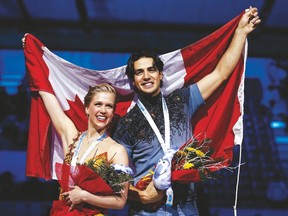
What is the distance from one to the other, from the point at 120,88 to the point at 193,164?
0.80 meters

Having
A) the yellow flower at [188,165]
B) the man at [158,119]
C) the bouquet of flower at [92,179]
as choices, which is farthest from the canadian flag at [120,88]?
the bouquet of flower at [92,179]

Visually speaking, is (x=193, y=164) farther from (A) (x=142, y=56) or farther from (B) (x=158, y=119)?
(A) (x=142, y=56)

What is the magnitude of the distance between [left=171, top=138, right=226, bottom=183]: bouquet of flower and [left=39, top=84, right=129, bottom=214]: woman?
24 cm

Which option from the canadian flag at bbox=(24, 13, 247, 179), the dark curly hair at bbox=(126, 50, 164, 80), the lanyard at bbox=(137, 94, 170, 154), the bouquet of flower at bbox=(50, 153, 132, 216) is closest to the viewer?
the bouquet of flower at bbox=(50, 153, 132, 216)

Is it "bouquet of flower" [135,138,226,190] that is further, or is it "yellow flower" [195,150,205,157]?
"yellow flower" [195,150,205,157]

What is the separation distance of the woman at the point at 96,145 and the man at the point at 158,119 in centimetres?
14

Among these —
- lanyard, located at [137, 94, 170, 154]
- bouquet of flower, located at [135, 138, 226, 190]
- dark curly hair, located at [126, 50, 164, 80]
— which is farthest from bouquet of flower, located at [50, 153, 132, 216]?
dark curly hair, located at [126, 50, 164, 80]

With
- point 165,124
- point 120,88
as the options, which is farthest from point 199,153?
point 120,88

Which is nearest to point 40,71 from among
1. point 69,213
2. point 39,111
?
point 39,111

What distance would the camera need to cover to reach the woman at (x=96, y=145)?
2.27 metres

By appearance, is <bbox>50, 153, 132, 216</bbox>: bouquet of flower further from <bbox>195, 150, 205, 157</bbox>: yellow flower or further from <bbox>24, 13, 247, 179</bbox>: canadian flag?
<bbox>24, 13, 247, 179</bbox>: canadian flag

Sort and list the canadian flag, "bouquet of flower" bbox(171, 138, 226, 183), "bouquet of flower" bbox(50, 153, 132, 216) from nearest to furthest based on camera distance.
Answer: "bouquet of flower" bbox(50, 153, 132, 216), "bouquet of flower" bbox(171, 138, 226, 183), the canadian flag

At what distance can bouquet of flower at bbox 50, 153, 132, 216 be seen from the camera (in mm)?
2240

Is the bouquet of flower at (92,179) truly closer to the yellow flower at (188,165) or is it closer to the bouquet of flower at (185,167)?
the bouquet of flower at (185,167)
